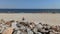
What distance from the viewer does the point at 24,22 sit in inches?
219

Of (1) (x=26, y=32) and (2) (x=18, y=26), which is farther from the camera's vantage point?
(2) (x=18, y=26)

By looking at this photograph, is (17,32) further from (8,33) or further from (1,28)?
(1,28)

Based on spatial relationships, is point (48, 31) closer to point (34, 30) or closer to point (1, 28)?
point (34, 30)

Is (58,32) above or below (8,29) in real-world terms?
below

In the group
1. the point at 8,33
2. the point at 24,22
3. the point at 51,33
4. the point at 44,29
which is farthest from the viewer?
the point at 24,22

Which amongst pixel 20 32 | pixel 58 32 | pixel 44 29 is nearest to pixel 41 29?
pixel 44 29

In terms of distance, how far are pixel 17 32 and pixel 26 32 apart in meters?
0.24

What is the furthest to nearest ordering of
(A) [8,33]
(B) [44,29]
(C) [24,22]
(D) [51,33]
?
(C) [24,22] → (B) [44,29] → (D) [51,33] → (A) [8,33]

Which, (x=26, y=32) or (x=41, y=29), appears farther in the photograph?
(x=41, y=29)

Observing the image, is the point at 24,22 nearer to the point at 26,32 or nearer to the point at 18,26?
the point at 18,26

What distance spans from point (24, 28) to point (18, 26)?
0.88ft

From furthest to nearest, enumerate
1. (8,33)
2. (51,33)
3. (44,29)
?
(44,29)
(51,33)
(8,33)

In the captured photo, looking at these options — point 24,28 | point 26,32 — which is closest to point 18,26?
point 24,28

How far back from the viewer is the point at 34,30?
4.96 m
